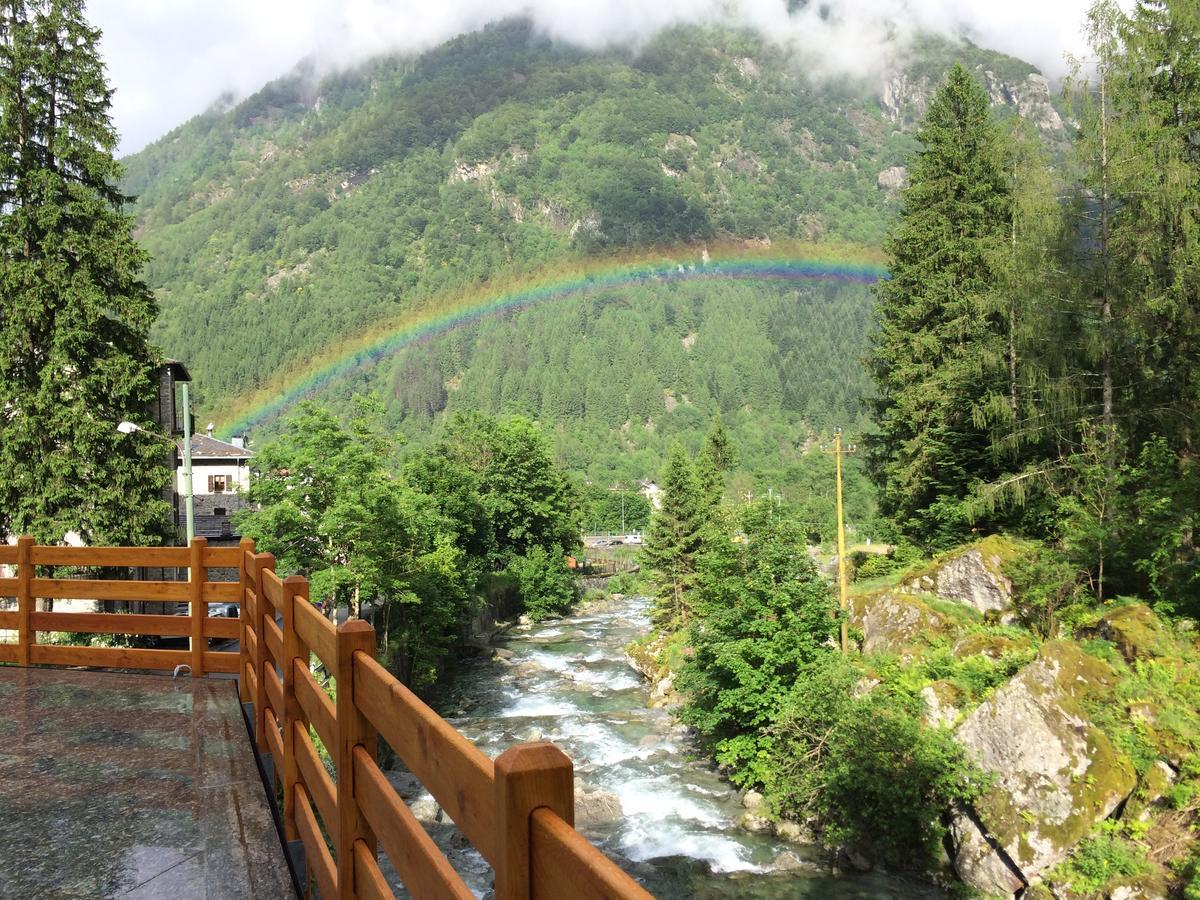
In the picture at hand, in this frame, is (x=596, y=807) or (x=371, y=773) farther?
A: (x=596, y=807)

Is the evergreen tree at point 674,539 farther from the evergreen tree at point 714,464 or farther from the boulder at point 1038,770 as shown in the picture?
the boulder at point 1038,770

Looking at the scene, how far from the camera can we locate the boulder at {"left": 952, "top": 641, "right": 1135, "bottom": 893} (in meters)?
14.6

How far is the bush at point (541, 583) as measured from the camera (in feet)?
167

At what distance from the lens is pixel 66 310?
22.4 meters

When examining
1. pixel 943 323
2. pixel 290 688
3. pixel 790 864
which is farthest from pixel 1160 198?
pixel 290 688

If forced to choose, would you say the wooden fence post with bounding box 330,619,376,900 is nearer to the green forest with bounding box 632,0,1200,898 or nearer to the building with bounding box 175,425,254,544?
the green forest with bounding box 632,0,1200,898

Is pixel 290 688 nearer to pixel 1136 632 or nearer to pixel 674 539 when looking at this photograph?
pixel 1136 632

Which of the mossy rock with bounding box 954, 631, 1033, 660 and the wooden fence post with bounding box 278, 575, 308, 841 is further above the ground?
the wooden fence post with bounding box 278, 575, 308, 841

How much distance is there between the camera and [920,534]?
29.8 meters

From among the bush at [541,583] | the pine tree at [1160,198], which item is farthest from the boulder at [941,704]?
the bush at [541,583]

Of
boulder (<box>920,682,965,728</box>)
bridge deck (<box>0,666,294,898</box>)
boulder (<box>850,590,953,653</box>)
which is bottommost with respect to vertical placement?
boulder (<box>920,682,965,728</box>)

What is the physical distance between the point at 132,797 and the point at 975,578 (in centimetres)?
2220

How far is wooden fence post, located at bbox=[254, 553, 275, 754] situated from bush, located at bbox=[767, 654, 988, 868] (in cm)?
1398

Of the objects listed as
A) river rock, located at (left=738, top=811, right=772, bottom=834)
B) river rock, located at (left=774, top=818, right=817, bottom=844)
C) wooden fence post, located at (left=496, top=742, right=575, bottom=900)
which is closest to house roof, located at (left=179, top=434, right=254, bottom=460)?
river rock, located at (left=738, top=811, right=772, bottom=834)
